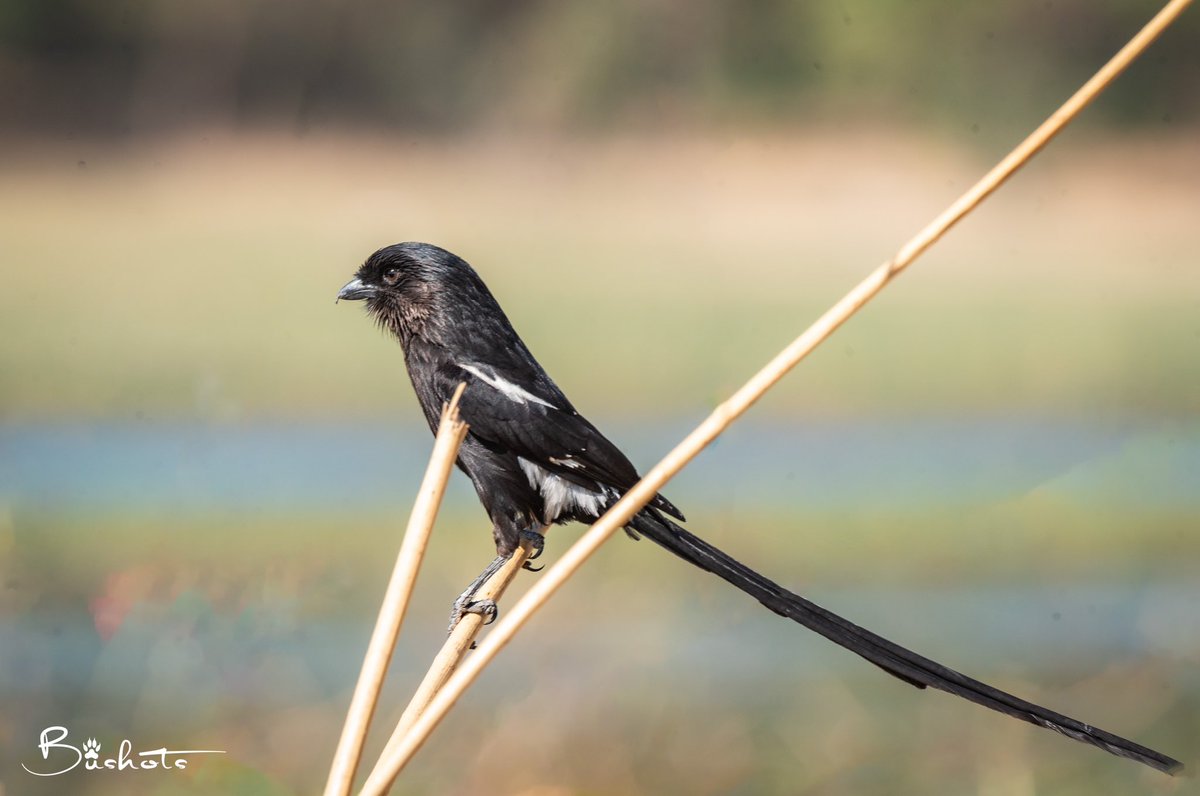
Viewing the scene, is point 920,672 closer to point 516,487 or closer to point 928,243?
point 928,243

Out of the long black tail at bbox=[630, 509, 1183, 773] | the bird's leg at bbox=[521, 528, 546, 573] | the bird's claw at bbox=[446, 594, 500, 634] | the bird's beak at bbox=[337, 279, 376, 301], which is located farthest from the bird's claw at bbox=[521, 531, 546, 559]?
the bird's beak at bbox=[337, 279, 376, 301]

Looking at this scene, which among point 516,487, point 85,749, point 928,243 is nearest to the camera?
point 928,243

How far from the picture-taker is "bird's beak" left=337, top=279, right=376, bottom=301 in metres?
1.47

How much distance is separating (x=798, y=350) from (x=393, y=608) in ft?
0.96

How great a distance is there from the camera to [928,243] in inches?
26.4

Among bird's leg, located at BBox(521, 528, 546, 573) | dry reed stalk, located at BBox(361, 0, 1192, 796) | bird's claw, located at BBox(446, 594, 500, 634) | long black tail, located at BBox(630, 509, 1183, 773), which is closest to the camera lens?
dry reed stalk, located at BBox(361, 0, 1192, 796)

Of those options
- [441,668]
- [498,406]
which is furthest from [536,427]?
[441,668]

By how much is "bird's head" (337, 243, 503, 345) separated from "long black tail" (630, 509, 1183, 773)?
502 mm

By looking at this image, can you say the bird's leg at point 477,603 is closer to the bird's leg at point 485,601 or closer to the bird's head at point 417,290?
the bird's leg at point 485,601

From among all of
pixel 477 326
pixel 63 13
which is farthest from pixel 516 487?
pixel 63 13

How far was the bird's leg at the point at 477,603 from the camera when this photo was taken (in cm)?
107

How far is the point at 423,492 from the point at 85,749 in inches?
46.4

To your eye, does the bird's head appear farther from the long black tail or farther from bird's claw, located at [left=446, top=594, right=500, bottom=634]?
the long black tail

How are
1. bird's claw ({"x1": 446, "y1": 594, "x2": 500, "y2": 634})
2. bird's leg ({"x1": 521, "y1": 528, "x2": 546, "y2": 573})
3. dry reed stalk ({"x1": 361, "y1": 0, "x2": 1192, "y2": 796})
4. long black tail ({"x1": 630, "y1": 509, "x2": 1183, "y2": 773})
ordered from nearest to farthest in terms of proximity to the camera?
dry reed stalk ({"x1": 361, "y1": 0, "x2": 1192, "y2": 796}), long black tail ({"x1": 630, "y1": 509, "x2": 1183, "y2": 773}), bird's claw ({"x1": 446, "y1": 594, "x2": 500, "y2": 634}), bird's leg ({"x1": 521, "y1": 528, "x2": 546, "y2": 573})
